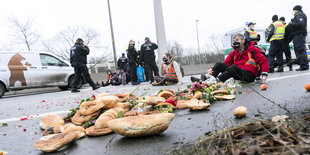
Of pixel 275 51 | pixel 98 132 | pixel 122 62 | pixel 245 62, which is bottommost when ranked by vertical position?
pixel 98 132

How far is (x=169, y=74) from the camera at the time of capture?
805 centimetres

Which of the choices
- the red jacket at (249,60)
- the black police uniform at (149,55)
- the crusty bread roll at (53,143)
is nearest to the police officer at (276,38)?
the red jacket at (249,60)

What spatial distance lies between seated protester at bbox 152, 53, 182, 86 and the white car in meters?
6.00

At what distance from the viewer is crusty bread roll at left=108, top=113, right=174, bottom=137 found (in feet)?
5.30

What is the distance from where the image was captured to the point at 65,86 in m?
11.8

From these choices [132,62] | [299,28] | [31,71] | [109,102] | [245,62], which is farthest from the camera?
[132,62]

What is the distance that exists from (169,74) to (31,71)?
730 centimetres

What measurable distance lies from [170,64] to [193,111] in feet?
18.4

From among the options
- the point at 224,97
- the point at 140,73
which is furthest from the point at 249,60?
the point at 140,73

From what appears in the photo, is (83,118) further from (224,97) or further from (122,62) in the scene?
(122,62)

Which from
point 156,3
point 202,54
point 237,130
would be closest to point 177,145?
point 237,130

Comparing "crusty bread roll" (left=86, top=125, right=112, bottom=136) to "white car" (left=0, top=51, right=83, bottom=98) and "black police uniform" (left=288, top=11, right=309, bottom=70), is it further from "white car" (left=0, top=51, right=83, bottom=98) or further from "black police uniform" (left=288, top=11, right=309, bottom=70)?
"white car" (left=0, top=51, right=83, bottom=98)

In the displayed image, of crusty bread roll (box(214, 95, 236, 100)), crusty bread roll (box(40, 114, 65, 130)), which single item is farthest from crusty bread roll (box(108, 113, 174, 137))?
crusty bread roll (box(214, 95, 236, 100))

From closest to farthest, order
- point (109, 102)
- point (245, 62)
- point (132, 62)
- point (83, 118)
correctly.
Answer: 1. point (83, 118)
2. point (109, 102)
3. point (245, 62)
4. point (132, 62)
